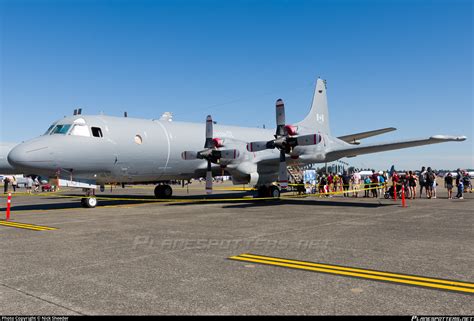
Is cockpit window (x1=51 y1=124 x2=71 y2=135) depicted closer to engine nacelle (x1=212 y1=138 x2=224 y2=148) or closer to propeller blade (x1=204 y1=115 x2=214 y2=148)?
propeller blade (x1=204 y1=115 x2=214 y2=148)

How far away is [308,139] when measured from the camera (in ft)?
60.7

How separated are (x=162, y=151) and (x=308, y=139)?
7.89 m

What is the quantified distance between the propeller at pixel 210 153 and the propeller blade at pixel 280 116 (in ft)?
8.58

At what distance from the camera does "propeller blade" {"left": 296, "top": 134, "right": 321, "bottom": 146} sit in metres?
17.9

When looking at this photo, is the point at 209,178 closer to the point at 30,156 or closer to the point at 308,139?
the point at 308,139

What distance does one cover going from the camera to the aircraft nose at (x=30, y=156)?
51.9 ft

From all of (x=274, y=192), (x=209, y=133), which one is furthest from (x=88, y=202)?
(x=274, y=192)

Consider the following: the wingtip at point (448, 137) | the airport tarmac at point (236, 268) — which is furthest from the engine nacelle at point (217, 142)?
the wingtip at point (448, 137)

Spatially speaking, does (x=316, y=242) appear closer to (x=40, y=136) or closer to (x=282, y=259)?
(x=282, y=259)

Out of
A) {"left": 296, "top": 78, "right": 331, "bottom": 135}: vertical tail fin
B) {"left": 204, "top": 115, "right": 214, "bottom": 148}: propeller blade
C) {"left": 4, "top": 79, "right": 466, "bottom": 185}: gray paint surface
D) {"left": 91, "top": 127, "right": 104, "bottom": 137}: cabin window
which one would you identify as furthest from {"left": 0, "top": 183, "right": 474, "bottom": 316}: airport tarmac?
{"left": 296, "top": 78, "right": 331, "bottom": 135}: vertical tail fin

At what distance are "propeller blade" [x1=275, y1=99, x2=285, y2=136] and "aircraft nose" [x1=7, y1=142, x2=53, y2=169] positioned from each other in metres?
10.9

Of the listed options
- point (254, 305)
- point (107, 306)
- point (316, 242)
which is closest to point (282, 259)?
point (316, 242)

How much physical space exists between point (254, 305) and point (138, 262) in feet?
10.7

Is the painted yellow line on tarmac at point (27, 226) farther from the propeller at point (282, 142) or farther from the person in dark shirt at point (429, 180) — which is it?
the person in dark shirt at point (429, 180)
